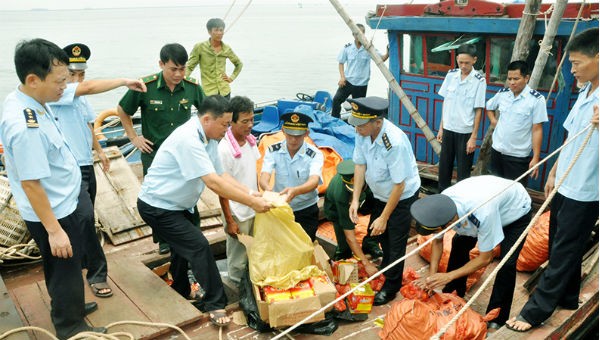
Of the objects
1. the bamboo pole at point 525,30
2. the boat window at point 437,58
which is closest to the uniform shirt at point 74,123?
the bamboo pole at point 525,30

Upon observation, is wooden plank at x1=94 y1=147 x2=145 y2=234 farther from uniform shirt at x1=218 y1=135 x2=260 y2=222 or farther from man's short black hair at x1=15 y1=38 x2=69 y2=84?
man's short black hair at x1=15 y1=38 x2=69 y2=84

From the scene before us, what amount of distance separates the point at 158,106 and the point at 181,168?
137 cm

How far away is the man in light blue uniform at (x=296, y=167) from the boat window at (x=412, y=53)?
3500 mm

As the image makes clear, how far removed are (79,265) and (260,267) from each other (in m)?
1.19

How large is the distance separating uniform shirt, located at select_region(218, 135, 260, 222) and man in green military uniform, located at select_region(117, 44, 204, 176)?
0.85 m

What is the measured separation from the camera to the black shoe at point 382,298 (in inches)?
160

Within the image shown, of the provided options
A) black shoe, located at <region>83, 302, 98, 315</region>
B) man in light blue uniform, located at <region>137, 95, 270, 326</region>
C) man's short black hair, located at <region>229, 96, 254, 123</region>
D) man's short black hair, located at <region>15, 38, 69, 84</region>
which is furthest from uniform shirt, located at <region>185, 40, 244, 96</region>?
man's short black hair, located at <region>15, 38, 69, 84</region>

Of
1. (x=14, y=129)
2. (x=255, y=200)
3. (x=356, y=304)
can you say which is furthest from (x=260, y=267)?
(x=14, y=129)

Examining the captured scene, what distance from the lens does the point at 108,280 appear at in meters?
3.99

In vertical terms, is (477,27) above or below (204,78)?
above

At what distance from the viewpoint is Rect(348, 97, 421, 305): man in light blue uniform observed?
379cm

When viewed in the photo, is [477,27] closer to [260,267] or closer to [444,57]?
[444,57]

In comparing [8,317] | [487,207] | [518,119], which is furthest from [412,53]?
[8,317]

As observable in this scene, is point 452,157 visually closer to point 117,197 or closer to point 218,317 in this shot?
point 218,317
